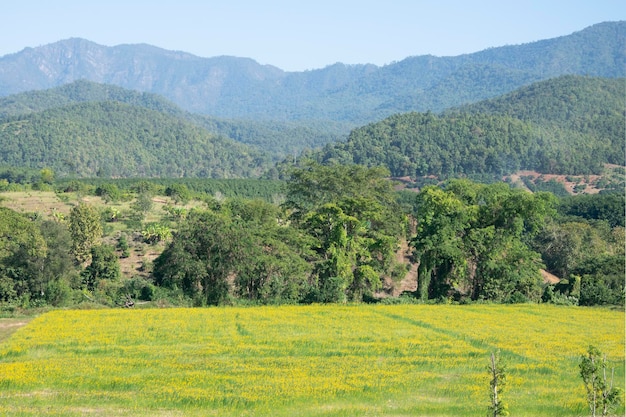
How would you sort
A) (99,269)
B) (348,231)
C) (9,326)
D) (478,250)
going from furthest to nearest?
(348,231) < (478,250) < (99,269) < (9,326)

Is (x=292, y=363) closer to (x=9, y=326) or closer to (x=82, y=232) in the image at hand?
(x=9, y=326)

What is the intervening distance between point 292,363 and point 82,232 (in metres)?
37.8

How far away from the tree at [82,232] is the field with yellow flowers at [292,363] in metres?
15.4

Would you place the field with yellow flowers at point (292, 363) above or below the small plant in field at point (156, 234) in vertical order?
below

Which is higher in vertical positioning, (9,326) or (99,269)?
(99,269)

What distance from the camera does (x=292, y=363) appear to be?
3503 cm

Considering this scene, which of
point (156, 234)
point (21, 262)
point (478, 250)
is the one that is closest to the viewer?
point (21, 262)

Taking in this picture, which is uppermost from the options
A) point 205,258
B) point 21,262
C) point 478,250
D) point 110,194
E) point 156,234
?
point 110,194

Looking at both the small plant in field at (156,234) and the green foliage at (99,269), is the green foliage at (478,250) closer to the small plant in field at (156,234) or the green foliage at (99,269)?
the green foliage at (99,269)

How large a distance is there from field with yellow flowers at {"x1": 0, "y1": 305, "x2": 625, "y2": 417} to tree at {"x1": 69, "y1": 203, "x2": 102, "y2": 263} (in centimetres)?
1542

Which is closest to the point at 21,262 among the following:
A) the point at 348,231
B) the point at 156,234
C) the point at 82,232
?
the point at 82,232

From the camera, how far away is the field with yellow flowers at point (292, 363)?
28.5m

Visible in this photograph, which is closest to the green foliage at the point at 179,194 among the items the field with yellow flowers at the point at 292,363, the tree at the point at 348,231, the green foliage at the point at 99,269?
the tree at the point at 348,231

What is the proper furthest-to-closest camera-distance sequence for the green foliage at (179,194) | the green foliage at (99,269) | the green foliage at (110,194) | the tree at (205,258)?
the green foliage at (179,194), the green foliage at (110,194), the green foliage at (99,269), the tree at (205,258)
